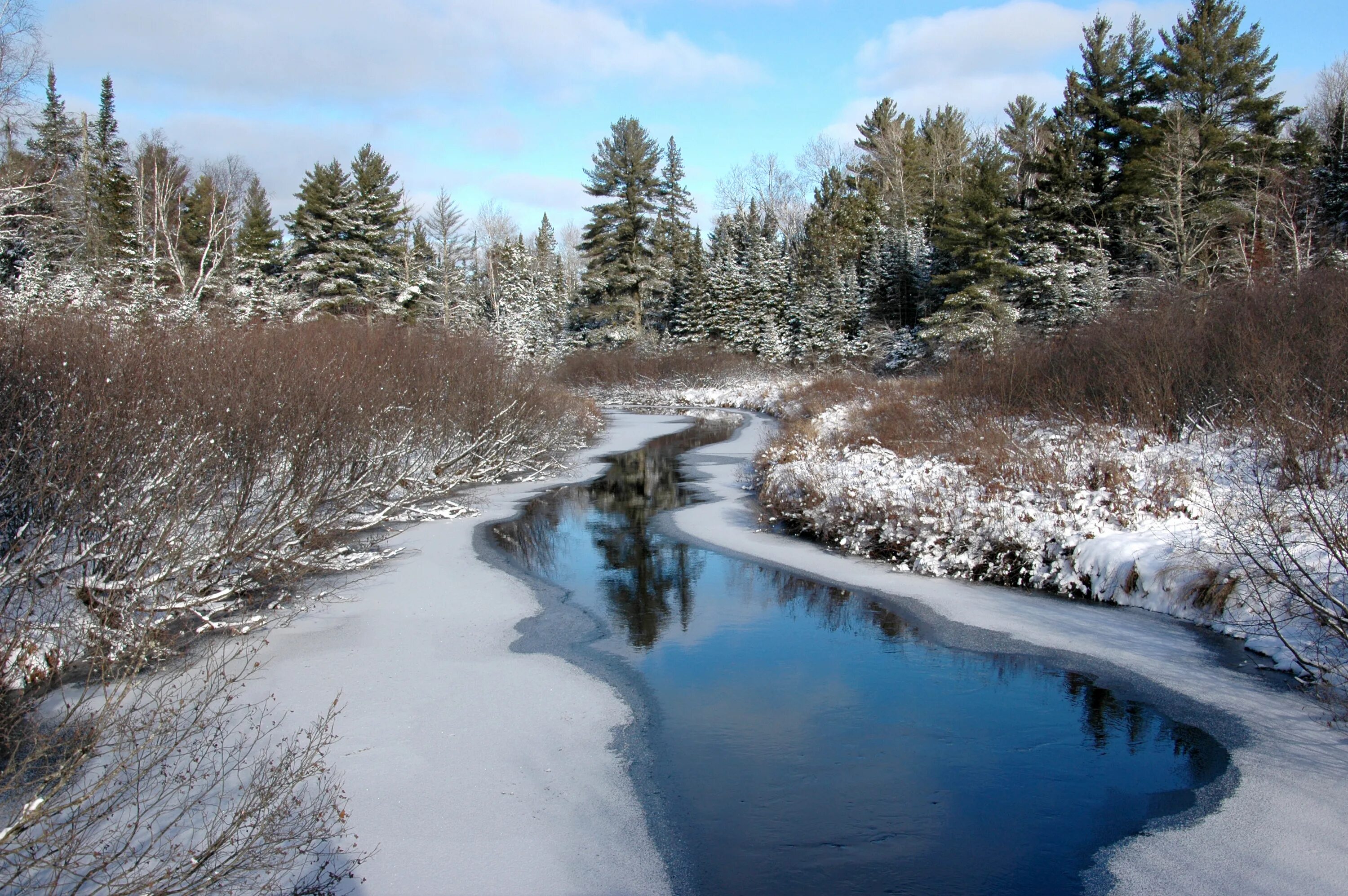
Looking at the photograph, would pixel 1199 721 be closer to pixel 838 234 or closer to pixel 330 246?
pixel 330 246

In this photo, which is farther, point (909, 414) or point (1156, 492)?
point (909, 414)

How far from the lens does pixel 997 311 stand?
3375 cm

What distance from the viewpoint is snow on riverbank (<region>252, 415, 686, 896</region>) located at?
16.6 ft

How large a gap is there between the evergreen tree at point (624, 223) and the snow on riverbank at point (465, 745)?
131 feet

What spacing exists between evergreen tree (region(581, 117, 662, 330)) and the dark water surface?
39.9 m

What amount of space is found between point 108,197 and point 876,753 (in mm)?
44552

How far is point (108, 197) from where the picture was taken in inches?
1522

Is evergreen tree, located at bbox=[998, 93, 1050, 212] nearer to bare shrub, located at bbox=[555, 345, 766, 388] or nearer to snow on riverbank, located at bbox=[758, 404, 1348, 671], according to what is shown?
bare shrub, located at bbox=[555, 345, 766, 388]

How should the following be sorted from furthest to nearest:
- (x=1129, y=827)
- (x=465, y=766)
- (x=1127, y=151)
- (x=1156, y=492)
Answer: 1. (x=1127, y=151)
2. (x=1156, y=492)
3. (x=465, y=766)
4. (x=1129, y=827)

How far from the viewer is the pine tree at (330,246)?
35.5 meters

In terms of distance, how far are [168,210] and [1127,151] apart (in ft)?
135

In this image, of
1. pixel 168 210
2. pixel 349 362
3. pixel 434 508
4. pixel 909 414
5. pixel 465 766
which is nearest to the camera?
pixel 465 766

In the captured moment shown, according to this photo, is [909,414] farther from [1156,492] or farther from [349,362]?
[349,362]

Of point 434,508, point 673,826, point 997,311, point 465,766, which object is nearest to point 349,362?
point 434,508
